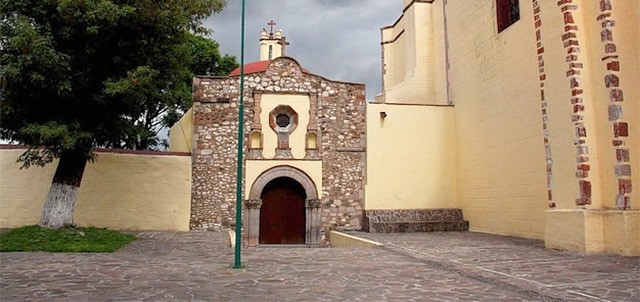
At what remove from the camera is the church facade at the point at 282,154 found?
13.2 metres

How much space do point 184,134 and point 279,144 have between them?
301cm

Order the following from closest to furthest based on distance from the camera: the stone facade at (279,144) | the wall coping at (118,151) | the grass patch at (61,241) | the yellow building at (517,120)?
1. the yellow building at (517,120)
2. the grass patch at (61,241)
3. the wall coping at (118,151)
4. the stone facade at (279,144)

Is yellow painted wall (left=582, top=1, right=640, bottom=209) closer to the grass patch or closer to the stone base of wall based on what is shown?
the stone base of wall

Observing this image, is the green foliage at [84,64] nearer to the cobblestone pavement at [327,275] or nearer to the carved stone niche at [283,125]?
the cobblestone pavement at [327,275]

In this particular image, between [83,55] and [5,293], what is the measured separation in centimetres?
554

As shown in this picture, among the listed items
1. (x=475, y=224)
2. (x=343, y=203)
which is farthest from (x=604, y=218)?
(x=343, y=203)

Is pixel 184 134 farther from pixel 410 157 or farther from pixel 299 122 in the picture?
pixel 410 157

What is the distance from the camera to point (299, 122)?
13883mm

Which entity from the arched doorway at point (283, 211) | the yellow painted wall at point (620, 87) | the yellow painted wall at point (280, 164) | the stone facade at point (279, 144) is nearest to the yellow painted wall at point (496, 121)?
the yellow painted wall at point (620, 87)

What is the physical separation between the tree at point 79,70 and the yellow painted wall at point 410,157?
618 cm

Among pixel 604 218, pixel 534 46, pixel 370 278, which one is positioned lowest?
pixel 370 278

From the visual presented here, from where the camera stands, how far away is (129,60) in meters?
9.34

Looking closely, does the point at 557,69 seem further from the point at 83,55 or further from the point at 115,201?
the point at 115,201

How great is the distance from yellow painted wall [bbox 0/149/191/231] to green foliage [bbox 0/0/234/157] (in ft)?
8.32
